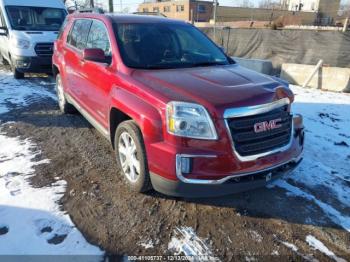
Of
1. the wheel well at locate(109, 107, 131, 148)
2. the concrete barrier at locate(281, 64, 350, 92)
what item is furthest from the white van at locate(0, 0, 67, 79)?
the concrete barrier at locate(281, 64, 350, 92)

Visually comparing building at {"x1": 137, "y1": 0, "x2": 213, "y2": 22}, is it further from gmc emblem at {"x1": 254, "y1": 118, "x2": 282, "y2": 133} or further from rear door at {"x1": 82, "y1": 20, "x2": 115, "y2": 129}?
gmc emblem at {"x1": 254, "y1": 118, "x2": 282, "y2": 133}

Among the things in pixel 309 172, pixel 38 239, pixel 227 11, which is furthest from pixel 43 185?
pixel 227 11

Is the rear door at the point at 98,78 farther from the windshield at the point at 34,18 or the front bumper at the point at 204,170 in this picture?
the windshield at the point at 34,18

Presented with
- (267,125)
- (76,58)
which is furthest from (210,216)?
(76,58)

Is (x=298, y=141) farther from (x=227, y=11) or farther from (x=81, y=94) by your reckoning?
(x=227, y=11)

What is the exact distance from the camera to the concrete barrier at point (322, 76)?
9039 millimetres

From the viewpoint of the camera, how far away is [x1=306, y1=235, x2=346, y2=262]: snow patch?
2743 mm

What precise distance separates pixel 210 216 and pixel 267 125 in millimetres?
1098

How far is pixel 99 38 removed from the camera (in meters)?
4.23

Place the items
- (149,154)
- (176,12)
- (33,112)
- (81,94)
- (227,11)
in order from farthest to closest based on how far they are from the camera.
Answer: (176,12) < (227,11) < (33,112) < (81,94) < (149,154)

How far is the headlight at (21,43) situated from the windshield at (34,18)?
19.9 inches

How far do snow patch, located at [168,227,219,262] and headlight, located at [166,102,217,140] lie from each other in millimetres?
951

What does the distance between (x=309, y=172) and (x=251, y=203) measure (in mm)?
1177

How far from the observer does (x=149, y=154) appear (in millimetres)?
2979
